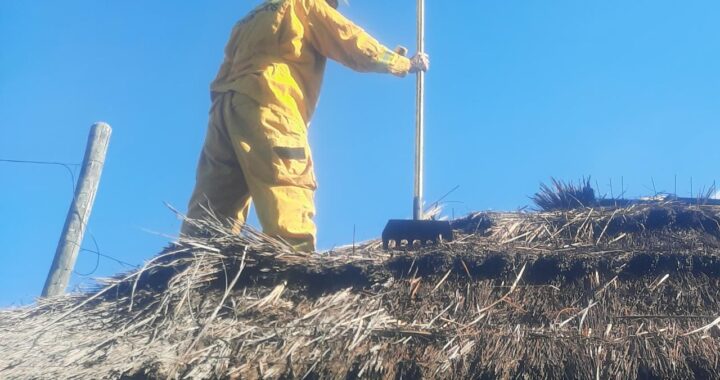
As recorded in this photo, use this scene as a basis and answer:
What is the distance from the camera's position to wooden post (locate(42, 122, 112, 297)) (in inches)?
247

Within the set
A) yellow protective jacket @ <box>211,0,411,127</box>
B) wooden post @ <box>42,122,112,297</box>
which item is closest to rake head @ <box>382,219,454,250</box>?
yellow protective jacket @ <box>211,0,411,127</box>

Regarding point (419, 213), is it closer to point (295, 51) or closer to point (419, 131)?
point (419, 131)

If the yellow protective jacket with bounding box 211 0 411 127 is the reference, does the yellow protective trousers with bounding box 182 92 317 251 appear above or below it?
below

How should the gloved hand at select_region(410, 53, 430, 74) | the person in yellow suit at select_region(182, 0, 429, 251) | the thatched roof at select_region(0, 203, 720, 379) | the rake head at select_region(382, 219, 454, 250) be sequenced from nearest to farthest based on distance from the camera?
1. the thatched roof at select_region(0, 203, 720, 379)
2. the rake head at select_region(382, 219, 454, 250)
3. the person in yellow suit at select_region(182, 0, 429, 251)
4. the gloved hand at select_region(410, 53, 430, 74)

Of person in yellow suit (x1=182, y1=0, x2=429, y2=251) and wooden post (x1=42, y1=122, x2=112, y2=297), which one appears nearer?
person in yellow suit (x1=182, y1=0, x2=429, y2=251)

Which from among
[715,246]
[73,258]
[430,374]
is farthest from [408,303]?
[73,258]

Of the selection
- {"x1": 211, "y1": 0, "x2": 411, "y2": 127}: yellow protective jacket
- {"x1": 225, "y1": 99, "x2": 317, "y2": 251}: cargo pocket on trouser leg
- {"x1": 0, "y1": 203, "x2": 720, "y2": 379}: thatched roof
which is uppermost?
{"x1": 211, "y1": 0, "x2": 411, "y2": 127}: yellow protective jacket

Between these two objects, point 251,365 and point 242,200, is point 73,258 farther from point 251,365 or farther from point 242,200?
point 251,365

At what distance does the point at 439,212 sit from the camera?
5.23 meters

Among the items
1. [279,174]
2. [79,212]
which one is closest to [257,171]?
[279,174]

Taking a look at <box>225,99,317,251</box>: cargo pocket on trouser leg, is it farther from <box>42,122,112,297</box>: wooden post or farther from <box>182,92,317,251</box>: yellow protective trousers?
<box>42,122,112,297</box>: wooden post

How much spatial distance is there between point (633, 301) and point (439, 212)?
1.87 m

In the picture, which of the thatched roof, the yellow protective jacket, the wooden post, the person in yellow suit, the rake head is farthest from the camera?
the wooden post

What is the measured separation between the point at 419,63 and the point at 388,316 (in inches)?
72.2
